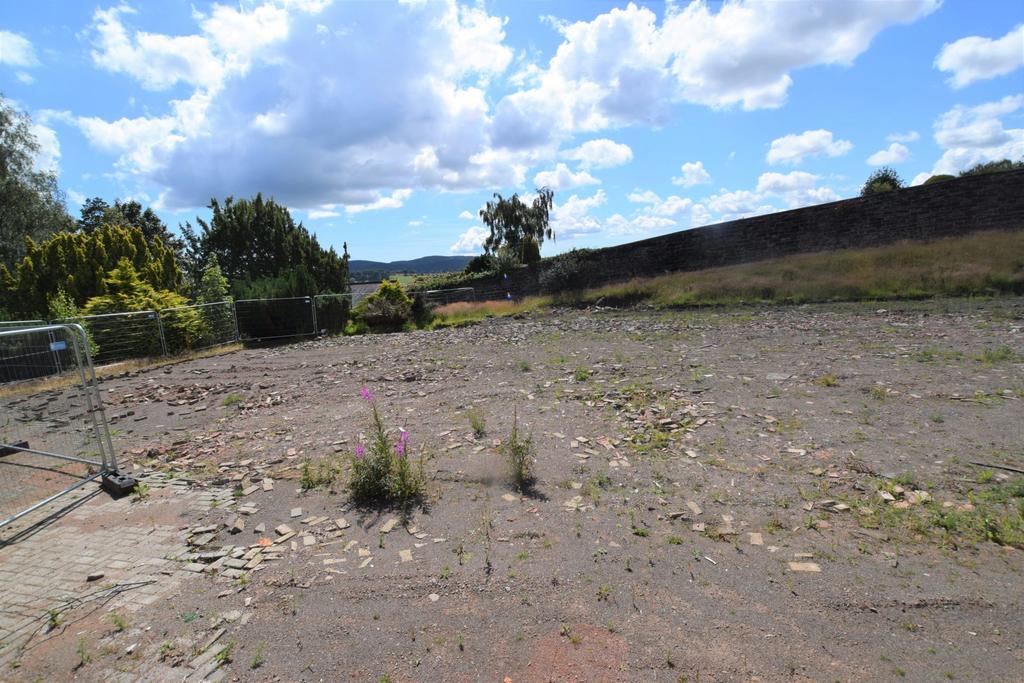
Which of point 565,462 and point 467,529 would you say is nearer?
point 467,529

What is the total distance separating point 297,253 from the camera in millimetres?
32219

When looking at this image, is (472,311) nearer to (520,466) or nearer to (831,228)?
(831,228)

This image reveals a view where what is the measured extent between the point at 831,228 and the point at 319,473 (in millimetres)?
24206

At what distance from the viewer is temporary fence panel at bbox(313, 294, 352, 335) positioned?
1956 cm

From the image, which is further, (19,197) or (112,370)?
(19,197)

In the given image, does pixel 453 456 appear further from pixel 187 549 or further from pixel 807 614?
pixel 807 614

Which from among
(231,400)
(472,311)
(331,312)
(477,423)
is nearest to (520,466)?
(477,423)

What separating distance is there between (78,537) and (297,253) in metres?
31.0

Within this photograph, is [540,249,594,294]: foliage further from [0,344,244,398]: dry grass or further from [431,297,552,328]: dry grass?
[0,344,244,398]: dry grass

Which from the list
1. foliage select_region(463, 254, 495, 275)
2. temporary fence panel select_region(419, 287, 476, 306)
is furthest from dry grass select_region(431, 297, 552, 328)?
foliage select_region(463, 254, 495, 275)

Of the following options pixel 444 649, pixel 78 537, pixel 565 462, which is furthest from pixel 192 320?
pixel 444 649

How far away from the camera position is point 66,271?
17.0m

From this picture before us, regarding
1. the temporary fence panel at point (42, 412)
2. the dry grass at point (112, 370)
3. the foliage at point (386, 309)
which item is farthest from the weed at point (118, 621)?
the foliage at point (386, 309)

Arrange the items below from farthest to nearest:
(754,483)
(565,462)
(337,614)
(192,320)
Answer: (192,320)
(565,462)
(754,483)
(337,614)
